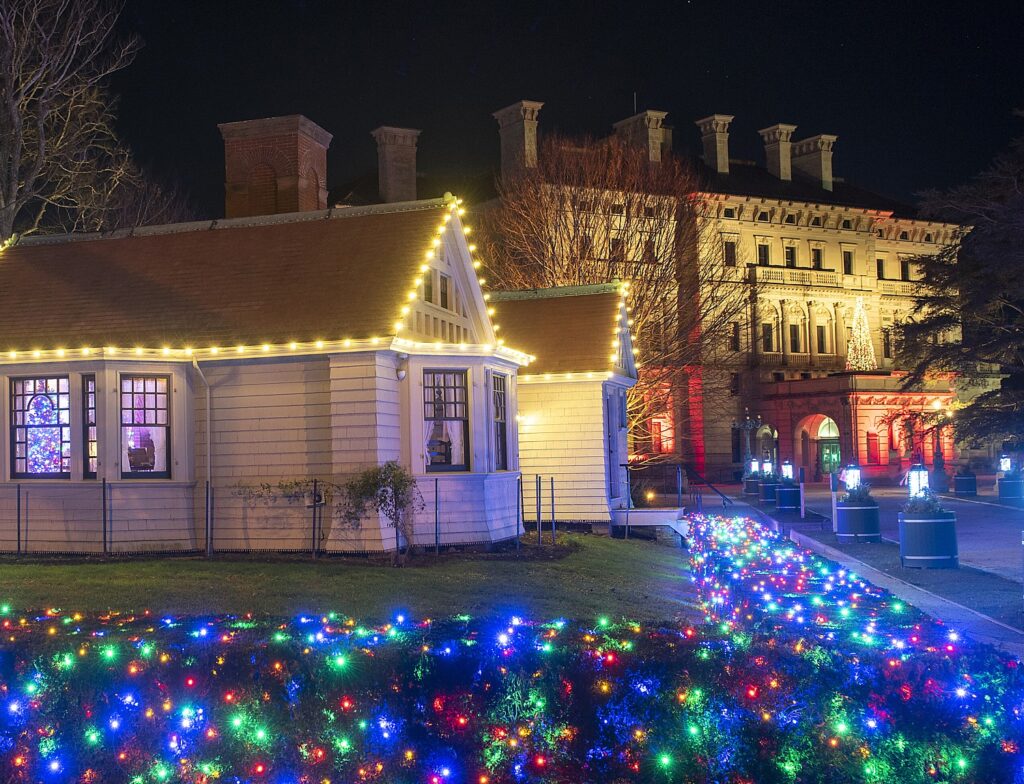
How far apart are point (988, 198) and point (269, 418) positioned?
29.3 m

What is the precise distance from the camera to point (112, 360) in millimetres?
19203

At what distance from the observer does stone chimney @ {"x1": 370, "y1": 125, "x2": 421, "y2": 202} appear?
193ft

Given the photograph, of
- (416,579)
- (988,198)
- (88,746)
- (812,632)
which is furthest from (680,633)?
(988,198)

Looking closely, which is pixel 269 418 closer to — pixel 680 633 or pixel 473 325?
pixel 473 325

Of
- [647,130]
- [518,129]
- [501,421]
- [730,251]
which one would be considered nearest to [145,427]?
[501,421]

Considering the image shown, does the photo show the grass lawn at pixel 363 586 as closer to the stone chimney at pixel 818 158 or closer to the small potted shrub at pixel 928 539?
the small potted shrub at pixel 928 539

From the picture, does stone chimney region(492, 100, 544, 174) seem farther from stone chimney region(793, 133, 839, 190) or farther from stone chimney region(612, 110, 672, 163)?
stone chimney region(793, 133, 839, 190)

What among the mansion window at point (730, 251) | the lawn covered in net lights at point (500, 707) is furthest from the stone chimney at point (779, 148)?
the lawn covered in net lights at point (500, 707)

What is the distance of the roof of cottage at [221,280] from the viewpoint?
19422 mm

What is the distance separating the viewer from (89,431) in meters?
19.2

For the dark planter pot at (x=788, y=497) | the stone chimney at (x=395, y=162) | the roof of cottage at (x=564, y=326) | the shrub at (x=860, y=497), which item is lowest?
the dark planter pot at (x=788, y=497)

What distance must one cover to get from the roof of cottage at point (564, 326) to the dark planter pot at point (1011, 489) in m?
19.6

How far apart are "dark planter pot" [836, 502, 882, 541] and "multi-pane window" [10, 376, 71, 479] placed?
15.0 metres

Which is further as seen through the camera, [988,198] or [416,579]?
[988,198]
